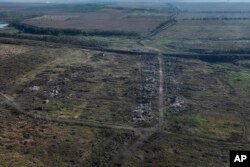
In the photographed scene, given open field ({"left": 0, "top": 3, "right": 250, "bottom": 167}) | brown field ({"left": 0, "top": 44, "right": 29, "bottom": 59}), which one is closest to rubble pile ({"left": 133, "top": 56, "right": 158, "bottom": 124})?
open field ({"left": 0, "top": 3, "right": 250, "bottom": 167})

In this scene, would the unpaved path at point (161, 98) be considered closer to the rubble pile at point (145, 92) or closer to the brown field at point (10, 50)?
the rubble pile at point (145, 92)

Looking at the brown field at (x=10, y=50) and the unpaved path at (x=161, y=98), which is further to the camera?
the brown field at (x=10, y=50)

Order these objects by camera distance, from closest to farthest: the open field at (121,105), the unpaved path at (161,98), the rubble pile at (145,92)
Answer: the open field at (121,105) < the unpaved path at (161,98) < the rubble pile at (145,92)

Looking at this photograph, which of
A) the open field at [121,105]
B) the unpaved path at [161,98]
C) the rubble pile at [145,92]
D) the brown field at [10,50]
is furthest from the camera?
the brown field at [10,50]

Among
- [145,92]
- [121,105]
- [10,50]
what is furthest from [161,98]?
[10,50]

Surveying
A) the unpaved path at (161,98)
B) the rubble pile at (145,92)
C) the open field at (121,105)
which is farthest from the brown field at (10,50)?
the unpaved path at (161,98)

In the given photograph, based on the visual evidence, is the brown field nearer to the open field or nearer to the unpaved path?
the open field

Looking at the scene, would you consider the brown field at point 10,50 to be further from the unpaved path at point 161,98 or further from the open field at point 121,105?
the unpaved path at point 161,98

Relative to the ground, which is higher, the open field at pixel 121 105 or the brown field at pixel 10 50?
the brown field at pixel 10 50

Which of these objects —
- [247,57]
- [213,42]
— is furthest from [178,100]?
[213,42]
